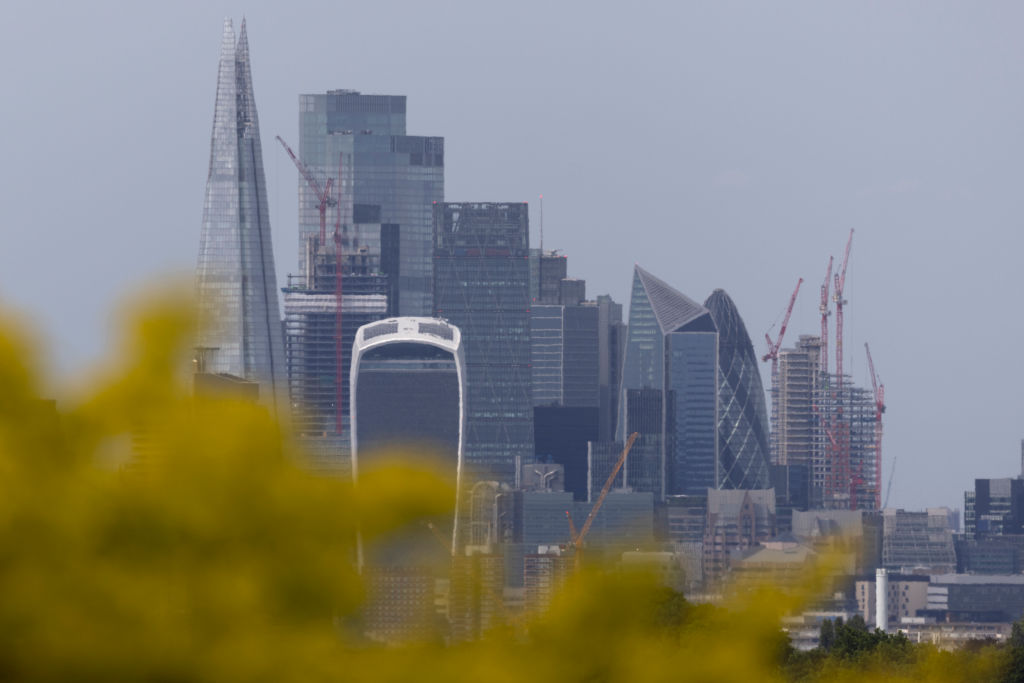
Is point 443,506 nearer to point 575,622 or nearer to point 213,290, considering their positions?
point 575,622

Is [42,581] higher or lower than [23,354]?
lower

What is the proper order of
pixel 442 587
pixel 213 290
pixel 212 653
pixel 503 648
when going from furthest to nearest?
pixel 213 290
pixel 442 587
pixel 503 648
pixel 212 653

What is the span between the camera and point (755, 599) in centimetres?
421

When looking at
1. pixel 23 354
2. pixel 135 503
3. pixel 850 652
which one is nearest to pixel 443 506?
pixel 135 503

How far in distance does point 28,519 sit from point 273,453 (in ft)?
1.53

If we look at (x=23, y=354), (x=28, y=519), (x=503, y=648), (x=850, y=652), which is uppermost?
(x=23, y=354)

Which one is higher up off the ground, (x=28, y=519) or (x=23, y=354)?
(x=23, y=354)

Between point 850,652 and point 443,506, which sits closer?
point 443,506

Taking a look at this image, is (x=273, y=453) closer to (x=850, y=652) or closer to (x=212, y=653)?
(x=212, y=653)

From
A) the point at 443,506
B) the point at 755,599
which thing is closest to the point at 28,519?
the point at 443,506

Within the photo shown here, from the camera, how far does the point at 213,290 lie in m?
4.94

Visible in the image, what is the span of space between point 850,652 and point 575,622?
62.7 metres

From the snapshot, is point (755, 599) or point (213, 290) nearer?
point (755, 599)

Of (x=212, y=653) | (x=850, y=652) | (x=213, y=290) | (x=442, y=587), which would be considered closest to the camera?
(x=212, y=653)
